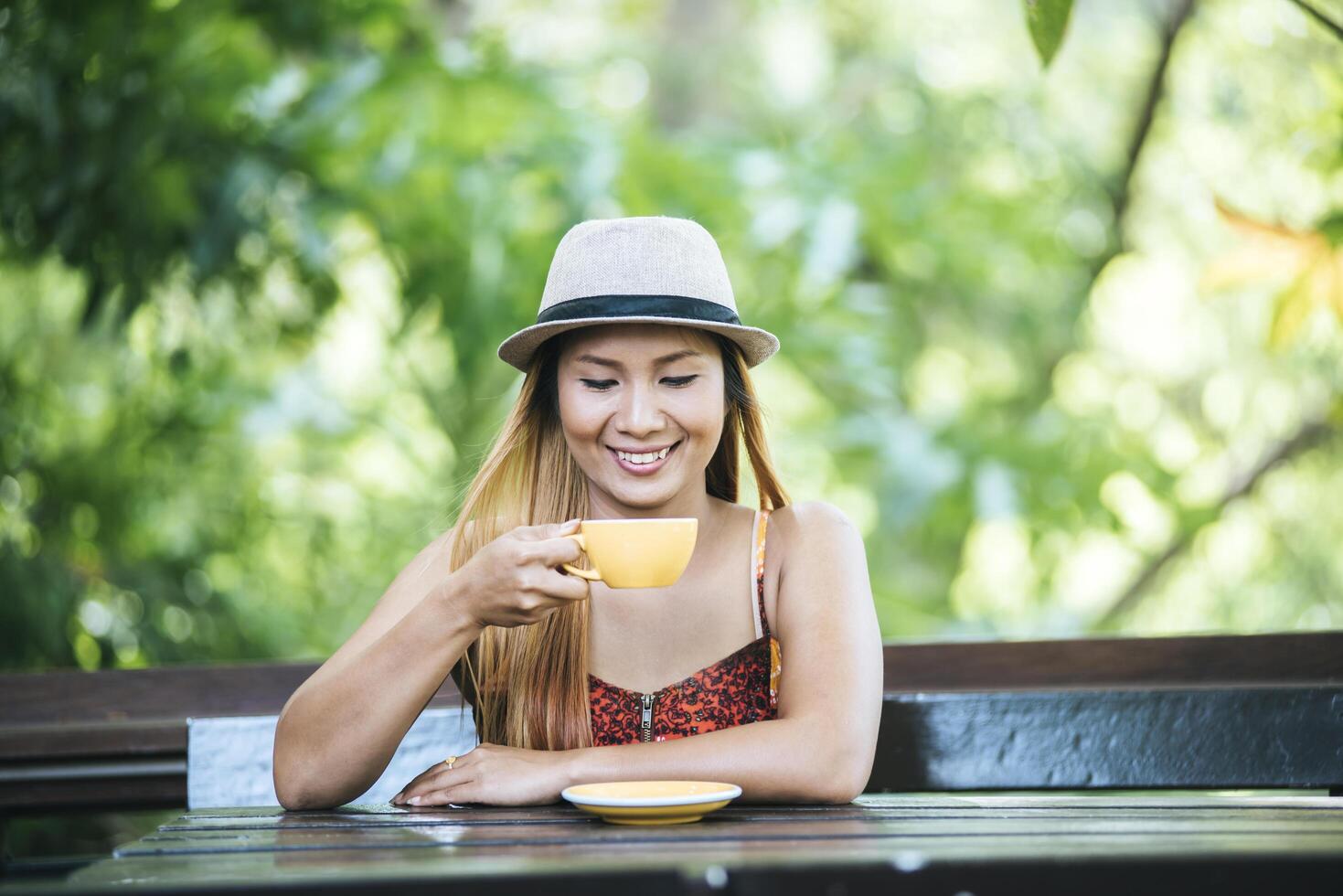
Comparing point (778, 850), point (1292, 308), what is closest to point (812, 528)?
point (778, 850)

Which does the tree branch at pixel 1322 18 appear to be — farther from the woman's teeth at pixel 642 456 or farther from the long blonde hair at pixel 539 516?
the woman's teeth at pixel 642 456

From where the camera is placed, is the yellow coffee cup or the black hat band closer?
the yellow coffee cup

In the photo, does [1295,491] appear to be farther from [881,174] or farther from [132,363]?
[132,363]

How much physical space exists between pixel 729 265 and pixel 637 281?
2576mm

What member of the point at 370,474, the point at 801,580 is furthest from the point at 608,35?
the point at 801,580

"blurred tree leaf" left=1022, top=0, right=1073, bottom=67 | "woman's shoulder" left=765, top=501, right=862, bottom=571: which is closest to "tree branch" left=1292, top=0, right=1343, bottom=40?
"blurred tree leaf" left=1022, top=0, right=1073, bottom=67

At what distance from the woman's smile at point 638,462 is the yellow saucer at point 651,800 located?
58 centimetres

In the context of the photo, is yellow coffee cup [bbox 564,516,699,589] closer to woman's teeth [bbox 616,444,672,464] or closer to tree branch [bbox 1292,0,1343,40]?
woman's teeth [bbox 616,444,672,464]

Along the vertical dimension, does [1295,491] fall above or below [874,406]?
below

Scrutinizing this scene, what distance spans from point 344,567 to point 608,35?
11.8 feet

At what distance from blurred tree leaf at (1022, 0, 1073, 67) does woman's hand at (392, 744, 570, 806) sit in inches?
44.8

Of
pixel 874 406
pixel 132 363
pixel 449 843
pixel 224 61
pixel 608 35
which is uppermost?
pixel 608 35

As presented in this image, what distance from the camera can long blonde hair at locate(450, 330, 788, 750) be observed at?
2.07 meters

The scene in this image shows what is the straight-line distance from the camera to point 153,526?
4.92m
